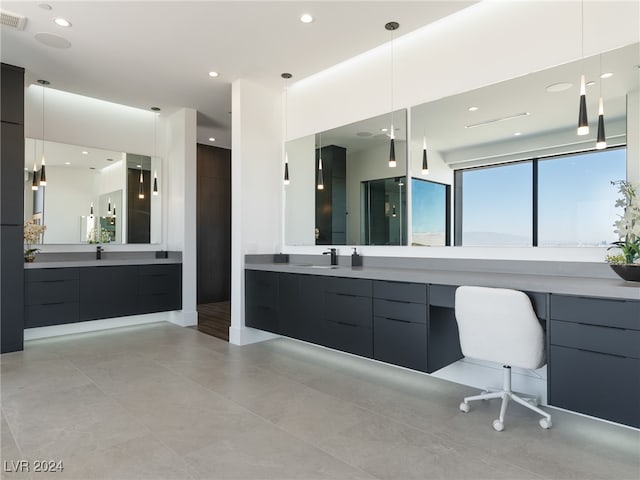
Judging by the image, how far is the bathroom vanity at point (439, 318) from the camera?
6.63 ft

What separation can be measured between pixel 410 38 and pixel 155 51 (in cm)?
239

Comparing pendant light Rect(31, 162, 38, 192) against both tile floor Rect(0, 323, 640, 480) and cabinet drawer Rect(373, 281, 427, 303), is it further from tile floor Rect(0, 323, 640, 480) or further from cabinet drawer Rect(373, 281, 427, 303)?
cabinet drawer Rect(373, 281, 427, 303)

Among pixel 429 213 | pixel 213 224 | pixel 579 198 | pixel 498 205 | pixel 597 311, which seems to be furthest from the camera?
pixel 213 224

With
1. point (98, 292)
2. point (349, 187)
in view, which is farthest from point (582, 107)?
point (98, 292)

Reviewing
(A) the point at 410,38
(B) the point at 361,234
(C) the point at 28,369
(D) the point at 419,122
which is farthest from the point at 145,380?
(A) the point at 410,38

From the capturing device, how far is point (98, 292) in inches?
190

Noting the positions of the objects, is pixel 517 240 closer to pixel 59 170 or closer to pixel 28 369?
pixel 28 369

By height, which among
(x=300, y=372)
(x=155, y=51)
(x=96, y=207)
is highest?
(x=155, y=51)

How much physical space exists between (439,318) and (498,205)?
1.01 metres

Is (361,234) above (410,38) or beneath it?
beneath

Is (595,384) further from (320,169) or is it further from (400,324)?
(320,169)

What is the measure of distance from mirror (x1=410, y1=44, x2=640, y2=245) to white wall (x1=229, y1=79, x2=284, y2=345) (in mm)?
1833

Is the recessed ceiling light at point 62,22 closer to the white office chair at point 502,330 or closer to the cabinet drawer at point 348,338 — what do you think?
the cabinet drawer at point 348,338

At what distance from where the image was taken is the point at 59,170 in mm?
5035
